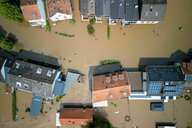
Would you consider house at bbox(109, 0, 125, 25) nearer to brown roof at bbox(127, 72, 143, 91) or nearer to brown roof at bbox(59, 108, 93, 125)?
brown roof at bbox(127, 72, 143, 91)

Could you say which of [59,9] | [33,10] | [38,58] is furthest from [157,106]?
[33,10]

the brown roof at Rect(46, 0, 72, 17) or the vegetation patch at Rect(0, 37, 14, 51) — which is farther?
the vegetation patch at Rect(0, 37, 14, 51)

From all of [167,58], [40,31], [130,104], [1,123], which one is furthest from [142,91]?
[1,123]

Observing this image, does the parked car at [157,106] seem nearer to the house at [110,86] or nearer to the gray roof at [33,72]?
the house at [110,86]

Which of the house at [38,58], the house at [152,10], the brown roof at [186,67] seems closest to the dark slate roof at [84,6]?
the house at [152,10]

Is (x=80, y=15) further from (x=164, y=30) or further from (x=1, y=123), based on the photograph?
(x=1, y=123)

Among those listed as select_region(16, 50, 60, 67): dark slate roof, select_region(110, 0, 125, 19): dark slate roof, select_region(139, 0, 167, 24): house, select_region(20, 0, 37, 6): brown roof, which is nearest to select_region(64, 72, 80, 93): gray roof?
select_region(16, 50, 60, 67): dark slate roof

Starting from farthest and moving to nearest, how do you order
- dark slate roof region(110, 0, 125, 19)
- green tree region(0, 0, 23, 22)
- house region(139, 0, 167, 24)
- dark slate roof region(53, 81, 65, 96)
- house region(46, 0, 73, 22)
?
dark slate roof region(53, 81, 65, 96)
dark slate roof region(110, 0, 125, 19)
green tree region(0, 0, 23, 22)
house region(46, 0, 73, 22)
house region(139, 0, 167, 24)
